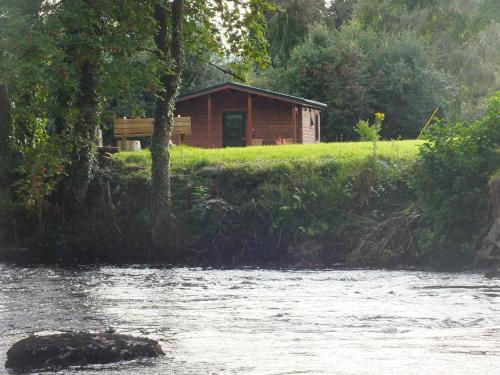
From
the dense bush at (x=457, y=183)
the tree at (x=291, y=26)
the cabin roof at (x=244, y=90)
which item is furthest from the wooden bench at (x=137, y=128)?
the tree at (x=291, y=26)

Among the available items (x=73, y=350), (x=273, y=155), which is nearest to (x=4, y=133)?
(x=273, y=155)

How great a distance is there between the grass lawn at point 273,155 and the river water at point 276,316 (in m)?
5.98

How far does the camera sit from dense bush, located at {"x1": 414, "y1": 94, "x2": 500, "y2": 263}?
25.1 metres

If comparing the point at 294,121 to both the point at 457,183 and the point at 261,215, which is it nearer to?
the point at 261,215

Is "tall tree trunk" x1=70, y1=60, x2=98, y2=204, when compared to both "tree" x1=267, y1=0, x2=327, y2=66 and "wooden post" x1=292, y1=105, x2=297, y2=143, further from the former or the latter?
"tree" x1=267, y1=0, x2=327, y2=66

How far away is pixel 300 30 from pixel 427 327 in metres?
56.9

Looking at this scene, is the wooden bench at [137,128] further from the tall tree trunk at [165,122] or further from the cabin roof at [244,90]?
the cabin roof at [244,90]

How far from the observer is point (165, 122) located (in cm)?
3100

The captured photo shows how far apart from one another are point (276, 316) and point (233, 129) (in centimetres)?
3579

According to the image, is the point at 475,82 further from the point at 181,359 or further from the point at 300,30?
the point at 181,359

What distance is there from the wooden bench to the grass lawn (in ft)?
18.8

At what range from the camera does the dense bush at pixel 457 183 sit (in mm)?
25062

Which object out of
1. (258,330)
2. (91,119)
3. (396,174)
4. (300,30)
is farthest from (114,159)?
(300,30)

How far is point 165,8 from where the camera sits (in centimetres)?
3161
